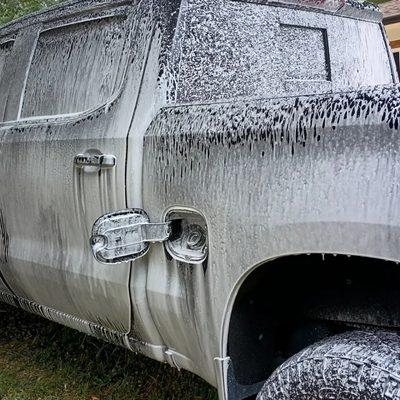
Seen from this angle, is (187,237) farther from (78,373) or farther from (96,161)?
(78,373)

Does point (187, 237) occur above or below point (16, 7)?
below

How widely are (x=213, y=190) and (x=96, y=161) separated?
62 cm

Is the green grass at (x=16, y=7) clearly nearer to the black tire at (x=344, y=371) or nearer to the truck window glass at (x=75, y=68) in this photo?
the truck window glass at (x=75, y=68)

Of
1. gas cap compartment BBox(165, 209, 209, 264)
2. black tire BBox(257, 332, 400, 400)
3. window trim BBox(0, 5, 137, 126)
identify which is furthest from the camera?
window trim BBox(0, 5, 137, 126)

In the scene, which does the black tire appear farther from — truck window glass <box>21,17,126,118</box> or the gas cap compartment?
truck window glass <box>21,17,126,118</box>

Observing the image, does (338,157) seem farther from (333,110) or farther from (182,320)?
(182,320)

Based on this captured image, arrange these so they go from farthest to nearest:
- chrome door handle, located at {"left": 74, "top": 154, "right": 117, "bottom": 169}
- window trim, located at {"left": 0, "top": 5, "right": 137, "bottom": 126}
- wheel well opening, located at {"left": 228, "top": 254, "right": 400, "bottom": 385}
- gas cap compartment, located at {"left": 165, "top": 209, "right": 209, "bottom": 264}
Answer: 1. window trim, located at {"left": 0, "top": 5, "right": 137, "bottom": 126}
2. chrome door handle, located at {"left": 74, "top": 154, "right": 117, "bottom": 169}
3. gas cap compartment, located at {"left": 165, "top": 209, "right": 209, "bottom": 264}
4. wheel well opening, located at {"left": 228, "top": 254, "right": 400, "bottom": 385}

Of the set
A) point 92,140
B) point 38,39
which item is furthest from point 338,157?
point 38,39

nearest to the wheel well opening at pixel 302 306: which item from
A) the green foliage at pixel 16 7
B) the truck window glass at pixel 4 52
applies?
the truck window glass at pixel 4 52

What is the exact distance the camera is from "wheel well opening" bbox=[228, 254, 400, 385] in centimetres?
210

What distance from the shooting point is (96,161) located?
256cm

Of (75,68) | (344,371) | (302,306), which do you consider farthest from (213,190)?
(75,68)

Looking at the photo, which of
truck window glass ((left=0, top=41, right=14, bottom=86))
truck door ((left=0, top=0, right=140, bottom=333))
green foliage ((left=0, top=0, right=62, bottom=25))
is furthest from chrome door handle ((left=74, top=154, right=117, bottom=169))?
green foliage ((left=0, top=0, right=62, bottom=25))

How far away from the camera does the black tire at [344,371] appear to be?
1711 millimetres
